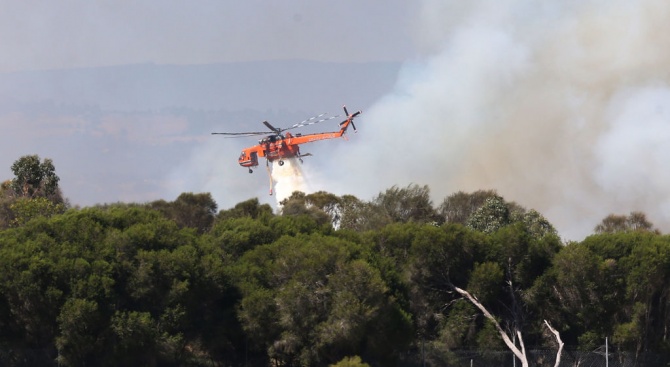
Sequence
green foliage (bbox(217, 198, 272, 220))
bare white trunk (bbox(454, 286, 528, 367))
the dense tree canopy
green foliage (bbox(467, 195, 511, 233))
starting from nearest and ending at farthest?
the dense tree canopy
bare white trunk (bbox(454, 286, 528, 367))
green foliage (bbox(467, 195, 511, 233))
green foliage (bbox(217, 198, 272, 220))

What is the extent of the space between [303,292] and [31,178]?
4979 cm

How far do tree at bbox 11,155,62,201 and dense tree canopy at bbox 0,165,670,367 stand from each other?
36.0 m

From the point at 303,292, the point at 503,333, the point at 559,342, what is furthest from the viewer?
the point at 503,333

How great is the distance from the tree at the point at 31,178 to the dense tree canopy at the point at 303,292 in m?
36.0

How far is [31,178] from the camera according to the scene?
94.7 metres

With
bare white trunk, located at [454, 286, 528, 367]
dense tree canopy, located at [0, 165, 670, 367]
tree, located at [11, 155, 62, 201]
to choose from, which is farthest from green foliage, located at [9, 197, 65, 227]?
bare white trunk, located at [454, 286, 528, 367]

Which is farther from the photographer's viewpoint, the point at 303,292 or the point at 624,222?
the point at 624,222

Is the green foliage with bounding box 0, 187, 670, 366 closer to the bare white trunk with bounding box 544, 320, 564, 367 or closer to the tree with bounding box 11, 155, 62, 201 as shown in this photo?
the bare white trunk with bounding box 544, 320, 564, 367

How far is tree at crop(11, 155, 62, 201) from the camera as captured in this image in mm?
→ 94438

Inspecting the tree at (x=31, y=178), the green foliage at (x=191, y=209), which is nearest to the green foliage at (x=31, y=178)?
the tree at (x=31, y=178)

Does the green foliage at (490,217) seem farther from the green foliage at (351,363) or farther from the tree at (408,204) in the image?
the green foliage at (351,363)

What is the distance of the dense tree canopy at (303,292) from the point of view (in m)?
49.3

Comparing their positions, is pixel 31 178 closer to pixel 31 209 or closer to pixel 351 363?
pixel 31 209

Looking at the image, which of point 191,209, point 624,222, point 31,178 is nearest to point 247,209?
point 191,209
